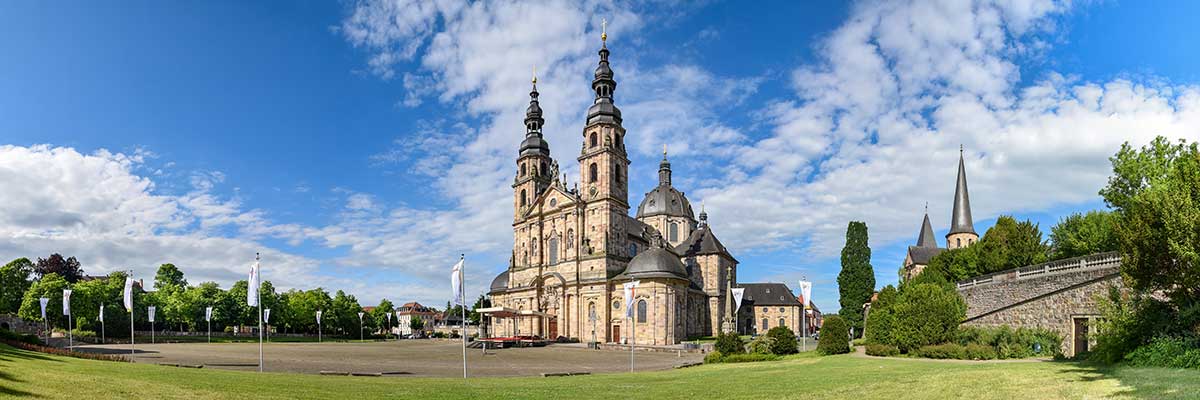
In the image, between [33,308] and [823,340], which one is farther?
[33,308]

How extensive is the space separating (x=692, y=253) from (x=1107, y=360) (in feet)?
191

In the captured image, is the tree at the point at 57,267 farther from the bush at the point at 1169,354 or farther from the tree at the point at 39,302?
the bush at the point at 1169,354

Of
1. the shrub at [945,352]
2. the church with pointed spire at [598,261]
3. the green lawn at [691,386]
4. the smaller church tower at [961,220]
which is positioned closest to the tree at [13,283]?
the church with pointed spire at [598,261]

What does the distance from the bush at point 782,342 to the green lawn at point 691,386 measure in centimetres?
1625

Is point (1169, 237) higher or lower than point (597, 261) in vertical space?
higher

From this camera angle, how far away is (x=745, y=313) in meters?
90.1

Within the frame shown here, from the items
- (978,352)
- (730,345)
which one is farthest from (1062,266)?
(730,345)

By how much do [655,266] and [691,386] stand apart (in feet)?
128

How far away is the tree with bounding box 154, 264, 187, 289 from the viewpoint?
270 feet

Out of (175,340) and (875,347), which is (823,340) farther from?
(175,340)

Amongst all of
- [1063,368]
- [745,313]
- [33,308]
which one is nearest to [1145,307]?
[1063,368]

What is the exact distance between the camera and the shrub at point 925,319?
29891mm

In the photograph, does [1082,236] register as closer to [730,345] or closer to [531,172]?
[730,345]

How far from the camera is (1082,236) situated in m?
45.8
